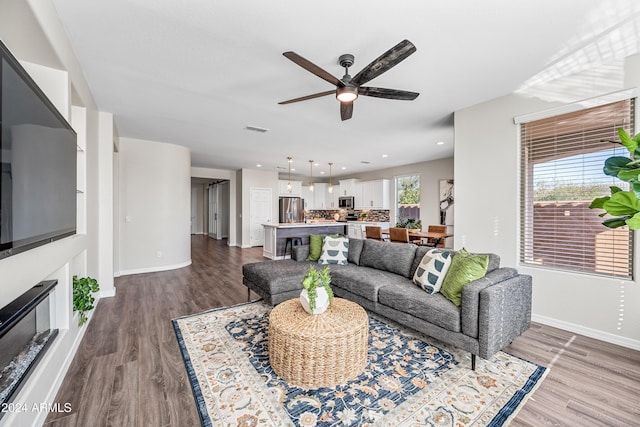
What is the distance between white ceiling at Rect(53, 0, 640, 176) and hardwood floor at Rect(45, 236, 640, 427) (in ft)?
8.82

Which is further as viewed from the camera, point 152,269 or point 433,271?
point 152,269

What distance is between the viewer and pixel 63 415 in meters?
1.69

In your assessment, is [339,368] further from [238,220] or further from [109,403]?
[238,220]

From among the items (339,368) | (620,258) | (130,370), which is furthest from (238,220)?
(620,258)

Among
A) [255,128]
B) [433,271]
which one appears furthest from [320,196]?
[433,271]

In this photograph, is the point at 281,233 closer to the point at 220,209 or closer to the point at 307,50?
the point at 220,209

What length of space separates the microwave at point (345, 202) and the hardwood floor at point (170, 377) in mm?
6884

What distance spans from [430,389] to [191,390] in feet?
5.54

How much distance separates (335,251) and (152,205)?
3987 mm

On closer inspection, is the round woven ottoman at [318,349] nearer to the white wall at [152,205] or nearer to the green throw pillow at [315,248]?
the green throw pillow at [315,248]

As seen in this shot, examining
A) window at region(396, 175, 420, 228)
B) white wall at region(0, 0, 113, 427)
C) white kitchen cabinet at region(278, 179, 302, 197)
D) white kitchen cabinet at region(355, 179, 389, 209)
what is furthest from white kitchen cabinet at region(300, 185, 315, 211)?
white wall at region(0, 0, 113, 427)

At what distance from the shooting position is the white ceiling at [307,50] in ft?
6.36

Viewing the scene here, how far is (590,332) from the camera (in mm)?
2758

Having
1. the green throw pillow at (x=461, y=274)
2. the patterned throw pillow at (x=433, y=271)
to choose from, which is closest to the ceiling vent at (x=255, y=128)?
the patterned throw pillow at (x=433, y=271)
